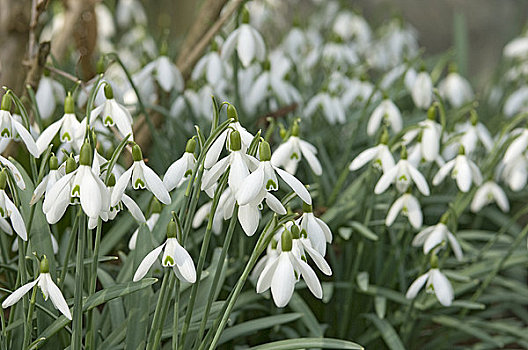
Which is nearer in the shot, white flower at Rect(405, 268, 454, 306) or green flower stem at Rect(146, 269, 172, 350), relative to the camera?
green flower stem at Rect(146, 269, 172, 350)

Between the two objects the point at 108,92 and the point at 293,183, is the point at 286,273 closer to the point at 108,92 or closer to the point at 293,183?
the point at 293,183

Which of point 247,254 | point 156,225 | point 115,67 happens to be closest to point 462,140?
point 247,254

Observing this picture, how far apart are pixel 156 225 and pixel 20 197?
0.32 metres

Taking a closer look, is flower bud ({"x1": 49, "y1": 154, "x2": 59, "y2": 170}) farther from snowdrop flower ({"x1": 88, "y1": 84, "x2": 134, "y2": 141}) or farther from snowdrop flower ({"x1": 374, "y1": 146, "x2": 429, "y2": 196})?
snowdrop flower ({"x1": 374, "y1": 146, "x2": 429, "y2": 196})

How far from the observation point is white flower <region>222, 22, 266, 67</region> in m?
1.96

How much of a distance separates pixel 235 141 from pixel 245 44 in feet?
2.90

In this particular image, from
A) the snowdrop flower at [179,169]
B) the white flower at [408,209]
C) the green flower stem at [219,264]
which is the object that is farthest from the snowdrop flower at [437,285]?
the snowdrop flower at [179,169]

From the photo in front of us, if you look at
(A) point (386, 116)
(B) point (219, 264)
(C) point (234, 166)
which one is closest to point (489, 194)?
(A) point (386, 116)

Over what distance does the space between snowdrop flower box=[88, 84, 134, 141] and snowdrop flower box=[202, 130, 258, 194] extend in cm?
31

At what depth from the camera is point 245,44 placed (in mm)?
1959

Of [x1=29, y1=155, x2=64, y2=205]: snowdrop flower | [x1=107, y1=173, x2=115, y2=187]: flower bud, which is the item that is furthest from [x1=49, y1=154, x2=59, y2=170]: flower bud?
[x1=107, y1=173, x2=115, y2=187]: flower bud

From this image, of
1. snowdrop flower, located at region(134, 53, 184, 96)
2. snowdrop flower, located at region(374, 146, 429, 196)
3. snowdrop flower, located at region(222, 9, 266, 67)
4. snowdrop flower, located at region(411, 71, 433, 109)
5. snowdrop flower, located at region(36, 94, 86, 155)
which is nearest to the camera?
snowdrop flower, located at region(36, 94, 86, 155)

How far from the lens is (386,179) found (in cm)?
170

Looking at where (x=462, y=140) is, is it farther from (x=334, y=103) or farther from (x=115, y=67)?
(x=115, y=67)
